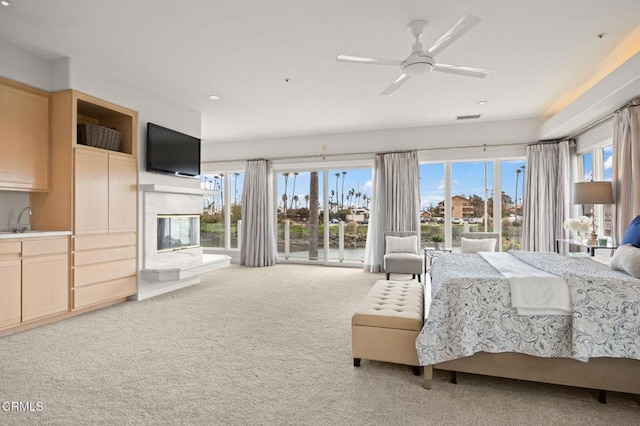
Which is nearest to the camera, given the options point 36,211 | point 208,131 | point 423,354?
point 423,354

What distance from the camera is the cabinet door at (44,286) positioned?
344cm

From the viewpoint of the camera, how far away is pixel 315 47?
11.7 ft

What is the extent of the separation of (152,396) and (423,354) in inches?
68.9

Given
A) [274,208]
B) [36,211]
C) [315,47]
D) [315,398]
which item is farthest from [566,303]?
[274,208]

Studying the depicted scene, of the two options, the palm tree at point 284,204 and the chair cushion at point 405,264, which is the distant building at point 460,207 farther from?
the palm tree at point 284,204

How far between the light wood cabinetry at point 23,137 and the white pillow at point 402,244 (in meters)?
4.96

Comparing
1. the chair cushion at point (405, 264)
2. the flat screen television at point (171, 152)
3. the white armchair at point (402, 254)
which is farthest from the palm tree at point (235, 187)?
the chair cushion at point (405, 264)

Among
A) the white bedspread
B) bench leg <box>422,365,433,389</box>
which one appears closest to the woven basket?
bench leg <box>422,365,433,389</box>

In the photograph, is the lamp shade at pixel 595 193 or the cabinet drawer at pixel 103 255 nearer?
the cabinet drawer at pixel 103 255

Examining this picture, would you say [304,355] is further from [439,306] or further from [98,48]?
[98,48]

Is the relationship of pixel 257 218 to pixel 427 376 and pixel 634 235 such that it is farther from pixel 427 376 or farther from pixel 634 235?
pixel 634 235

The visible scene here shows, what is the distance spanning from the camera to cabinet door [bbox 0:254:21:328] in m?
3.23

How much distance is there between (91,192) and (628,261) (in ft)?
16.6

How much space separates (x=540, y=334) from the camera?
212 cm
